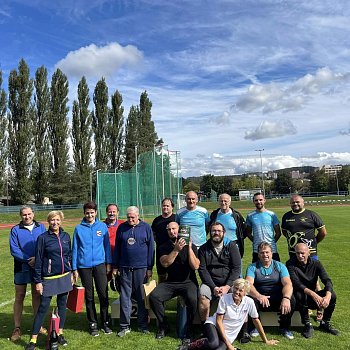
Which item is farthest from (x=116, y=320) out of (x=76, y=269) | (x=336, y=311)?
(x=336, y=311)

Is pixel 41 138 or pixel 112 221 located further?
pixel 41 138

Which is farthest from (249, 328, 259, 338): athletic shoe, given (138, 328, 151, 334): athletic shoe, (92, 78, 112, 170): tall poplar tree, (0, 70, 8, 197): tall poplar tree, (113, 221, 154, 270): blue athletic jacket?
(92, 78, 112, 170): tall poplar tree

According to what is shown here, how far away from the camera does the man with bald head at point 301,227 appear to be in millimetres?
5723

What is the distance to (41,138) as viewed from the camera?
4088cm

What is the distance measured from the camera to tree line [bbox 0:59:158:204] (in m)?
39.7

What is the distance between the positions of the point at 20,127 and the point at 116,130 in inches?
406

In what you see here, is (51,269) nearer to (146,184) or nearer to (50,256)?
→ (50,256)

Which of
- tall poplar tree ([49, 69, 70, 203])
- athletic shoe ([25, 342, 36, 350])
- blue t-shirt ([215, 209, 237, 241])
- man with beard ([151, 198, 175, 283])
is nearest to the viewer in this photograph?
athletic shoe ([25, 342, 36, 350])

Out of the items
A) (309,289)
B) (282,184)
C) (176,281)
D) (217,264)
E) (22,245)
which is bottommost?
(309,289)

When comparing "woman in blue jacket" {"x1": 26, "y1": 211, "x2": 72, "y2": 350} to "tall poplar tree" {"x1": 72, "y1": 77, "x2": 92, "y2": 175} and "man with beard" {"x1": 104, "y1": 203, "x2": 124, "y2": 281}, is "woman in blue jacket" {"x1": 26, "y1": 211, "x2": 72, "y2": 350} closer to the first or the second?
"man with beard" {"x1": 104, "y1": 203, "x2": 124, "y2": 281}

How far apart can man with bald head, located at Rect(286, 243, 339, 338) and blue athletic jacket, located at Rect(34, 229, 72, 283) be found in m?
2.90

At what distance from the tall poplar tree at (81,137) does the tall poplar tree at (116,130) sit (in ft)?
9.00

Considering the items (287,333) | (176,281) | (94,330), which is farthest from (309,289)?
(94,330)

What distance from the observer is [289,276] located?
17.1 feet
